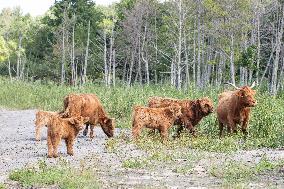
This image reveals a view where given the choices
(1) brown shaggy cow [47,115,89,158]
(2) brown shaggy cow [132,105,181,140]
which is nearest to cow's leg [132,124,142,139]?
(2) brown shaggy cow [132,105,181,140]

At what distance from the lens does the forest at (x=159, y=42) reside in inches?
1444

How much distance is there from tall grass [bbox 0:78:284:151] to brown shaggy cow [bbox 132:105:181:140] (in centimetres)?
86

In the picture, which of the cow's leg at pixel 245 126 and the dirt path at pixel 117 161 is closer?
the dirt path at pixel 117 161

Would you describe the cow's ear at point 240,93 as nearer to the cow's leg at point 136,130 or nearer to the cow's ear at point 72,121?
Answer: the cow's leg at point 136,130

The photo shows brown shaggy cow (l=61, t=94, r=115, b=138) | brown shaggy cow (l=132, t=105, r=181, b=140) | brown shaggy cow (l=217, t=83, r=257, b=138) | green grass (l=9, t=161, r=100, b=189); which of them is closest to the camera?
green grass (l=9, t=161, r=100, b=189)

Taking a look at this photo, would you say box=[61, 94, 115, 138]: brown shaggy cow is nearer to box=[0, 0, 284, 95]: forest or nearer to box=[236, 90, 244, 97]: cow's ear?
box=[236, 90, 244, 97]: cow's ear

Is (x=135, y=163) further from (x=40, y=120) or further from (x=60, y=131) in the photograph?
(x=40, y=120)

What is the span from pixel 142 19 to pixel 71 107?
36144mm

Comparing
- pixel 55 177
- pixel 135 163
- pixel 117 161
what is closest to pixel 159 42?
pixel 117 161

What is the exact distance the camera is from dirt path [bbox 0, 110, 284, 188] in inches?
368

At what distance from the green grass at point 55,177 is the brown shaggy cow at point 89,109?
5401mm

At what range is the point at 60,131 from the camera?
1178 centimetres

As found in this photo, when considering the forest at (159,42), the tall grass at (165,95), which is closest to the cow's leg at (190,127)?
the tall grass at (165,95)

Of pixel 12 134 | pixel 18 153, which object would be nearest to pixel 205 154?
pixel 18 153
